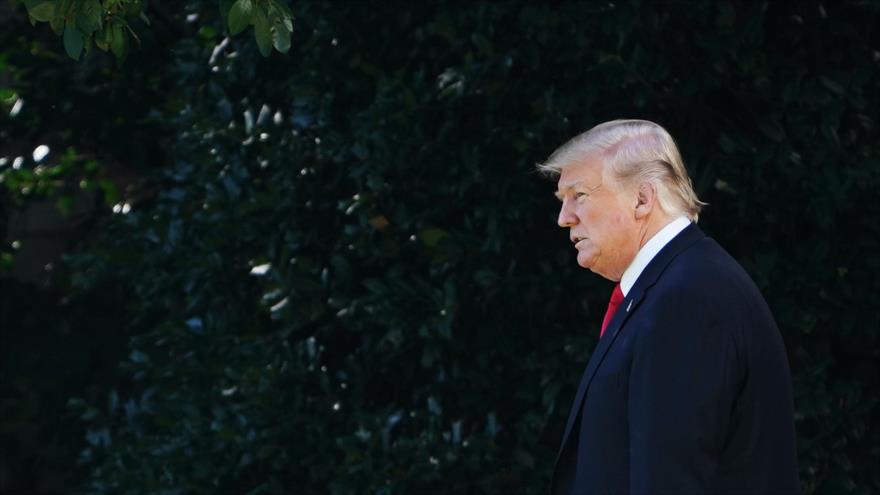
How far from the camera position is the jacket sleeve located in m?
2.64

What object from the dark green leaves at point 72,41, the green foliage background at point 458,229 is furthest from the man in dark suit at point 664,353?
the green foliage background at point 458,229

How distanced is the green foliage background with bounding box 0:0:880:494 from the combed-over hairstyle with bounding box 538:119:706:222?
207cm

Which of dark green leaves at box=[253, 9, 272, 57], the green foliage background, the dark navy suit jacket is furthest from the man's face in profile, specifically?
the green foliage background

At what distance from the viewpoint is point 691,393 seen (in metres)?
2.65

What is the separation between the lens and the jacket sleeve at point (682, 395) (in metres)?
2.64

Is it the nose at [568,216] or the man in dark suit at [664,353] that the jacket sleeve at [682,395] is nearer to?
the man in dark suit at [664,353]

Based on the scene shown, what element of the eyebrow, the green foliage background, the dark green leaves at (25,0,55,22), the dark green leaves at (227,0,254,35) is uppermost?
the dark green leaves at (25,0,55,22)

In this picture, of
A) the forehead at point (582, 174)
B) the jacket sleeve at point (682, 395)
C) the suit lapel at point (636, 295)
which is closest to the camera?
the jacket sleeve at point (682, 395)

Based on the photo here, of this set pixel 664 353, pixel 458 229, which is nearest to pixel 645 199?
pixel 664 353

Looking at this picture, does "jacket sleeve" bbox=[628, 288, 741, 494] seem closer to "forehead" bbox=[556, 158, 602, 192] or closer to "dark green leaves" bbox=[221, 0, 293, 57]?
"forehead" bbox=[556, 158, 602, 192]

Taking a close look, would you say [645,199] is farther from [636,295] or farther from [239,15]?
[239,15]

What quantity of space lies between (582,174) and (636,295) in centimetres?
31

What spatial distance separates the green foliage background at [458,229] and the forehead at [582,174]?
201 centimetres

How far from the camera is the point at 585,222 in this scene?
9.87 feet
